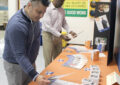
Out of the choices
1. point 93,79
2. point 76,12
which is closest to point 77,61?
point 93,79

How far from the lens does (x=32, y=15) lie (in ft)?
4.17

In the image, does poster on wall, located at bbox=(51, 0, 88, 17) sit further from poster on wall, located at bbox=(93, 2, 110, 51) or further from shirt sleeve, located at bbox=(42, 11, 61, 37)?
poster on wall, located at bbox=(93, 2, 110, 51)

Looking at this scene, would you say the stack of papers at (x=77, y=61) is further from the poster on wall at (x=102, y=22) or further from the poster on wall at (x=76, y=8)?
the poster on wall at (x=76, y=8)

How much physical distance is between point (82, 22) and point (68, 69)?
11.1 feet

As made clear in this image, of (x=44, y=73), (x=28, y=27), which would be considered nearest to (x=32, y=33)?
(x=28, y=27)

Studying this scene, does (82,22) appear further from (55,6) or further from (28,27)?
(28,27)

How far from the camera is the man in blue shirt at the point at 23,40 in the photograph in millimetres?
1182

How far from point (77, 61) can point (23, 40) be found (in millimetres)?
724

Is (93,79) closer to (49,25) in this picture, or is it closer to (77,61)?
(77,61)

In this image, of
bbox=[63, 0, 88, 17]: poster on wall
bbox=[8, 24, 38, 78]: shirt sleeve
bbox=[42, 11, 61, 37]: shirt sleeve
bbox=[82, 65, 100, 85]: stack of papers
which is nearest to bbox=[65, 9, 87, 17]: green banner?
bbox=[63, 0, 88, 17]: poster on wall

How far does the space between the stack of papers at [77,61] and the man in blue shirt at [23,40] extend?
42 cm

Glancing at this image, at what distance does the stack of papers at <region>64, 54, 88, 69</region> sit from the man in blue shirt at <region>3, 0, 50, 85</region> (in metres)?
0.42

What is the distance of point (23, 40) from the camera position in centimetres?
122

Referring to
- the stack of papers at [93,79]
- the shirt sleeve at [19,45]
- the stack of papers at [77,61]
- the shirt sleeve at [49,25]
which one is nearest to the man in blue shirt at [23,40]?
the shirt sleeve at [19,45]
